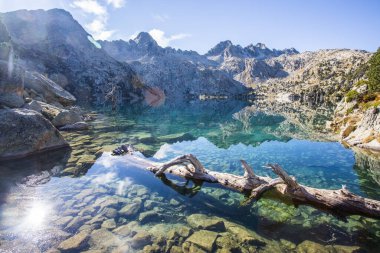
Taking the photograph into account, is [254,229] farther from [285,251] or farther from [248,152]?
[248,152]

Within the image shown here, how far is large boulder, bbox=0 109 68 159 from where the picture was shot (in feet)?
74.2

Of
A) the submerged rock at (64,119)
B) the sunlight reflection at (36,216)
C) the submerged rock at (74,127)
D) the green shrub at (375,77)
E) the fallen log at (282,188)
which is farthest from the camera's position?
the green shrub at (375,77)

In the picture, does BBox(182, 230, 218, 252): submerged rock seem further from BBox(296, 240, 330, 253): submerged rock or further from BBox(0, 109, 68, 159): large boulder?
BBox(0, 109, 68, 159): large boulder

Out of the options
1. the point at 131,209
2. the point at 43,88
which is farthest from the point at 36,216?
the point at 43,88

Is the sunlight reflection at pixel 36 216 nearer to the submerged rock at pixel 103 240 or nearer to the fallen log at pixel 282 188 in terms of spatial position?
the submerged rock at pixel 103 240

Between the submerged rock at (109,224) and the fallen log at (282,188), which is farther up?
the fallen log at (282,188)

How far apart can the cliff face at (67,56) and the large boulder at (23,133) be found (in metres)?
95.2

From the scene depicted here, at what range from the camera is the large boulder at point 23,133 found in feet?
74.2

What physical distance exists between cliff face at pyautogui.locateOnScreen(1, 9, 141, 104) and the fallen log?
105837mm

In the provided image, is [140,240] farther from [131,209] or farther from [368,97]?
[368,97]

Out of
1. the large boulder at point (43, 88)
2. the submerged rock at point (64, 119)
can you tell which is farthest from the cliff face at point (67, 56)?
the submerged rock at point (64, 119)

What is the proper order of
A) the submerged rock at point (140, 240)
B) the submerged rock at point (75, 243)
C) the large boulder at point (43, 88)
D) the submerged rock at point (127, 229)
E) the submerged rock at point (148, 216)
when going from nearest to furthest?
the submerged rock at point (75, 243)
the submerged rock at point (140, 240)
the submerged rock at point (127, 229)
the submerged rock at point (148, 216)
the large boulder at point (43, 88)

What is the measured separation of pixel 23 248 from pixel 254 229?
10.4m

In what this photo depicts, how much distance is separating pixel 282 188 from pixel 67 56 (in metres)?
158
